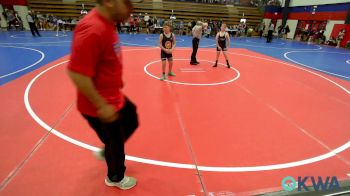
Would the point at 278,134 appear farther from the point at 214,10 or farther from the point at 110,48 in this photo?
the point at 214,10

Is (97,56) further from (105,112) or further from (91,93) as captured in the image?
(105,112)

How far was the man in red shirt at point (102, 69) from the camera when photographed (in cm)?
152

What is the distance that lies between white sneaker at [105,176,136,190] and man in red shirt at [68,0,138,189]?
1.88 ft

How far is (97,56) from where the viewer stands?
1.59 meters

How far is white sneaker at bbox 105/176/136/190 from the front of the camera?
2.56 metres

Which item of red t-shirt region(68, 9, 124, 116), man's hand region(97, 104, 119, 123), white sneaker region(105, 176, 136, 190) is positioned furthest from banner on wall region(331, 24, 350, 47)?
man's hand region(97, 104, 119, 123)

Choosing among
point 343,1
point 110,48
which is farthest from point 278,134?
point 343,1

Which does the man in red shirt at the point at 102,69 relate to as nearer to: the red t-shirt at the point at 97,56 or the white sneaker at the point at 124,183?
the red t-shirt at the point at 97,56

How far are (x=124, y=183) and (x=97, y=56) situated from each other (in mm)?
1637

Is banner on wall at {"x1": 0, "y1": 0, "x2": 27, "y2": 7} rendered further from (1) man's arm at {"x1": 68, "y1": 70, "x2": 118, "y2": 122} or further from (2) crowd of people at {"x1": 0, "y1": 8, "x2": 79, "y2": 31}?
(1) man's arm at {"x1": 68, "y1": 70, "x2": 118, "y2": 122}

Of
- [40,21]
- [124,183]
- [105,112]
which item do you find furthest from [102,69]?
[40,21]

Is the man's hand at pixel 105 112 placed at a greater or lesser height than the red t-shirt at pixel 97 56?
lesser

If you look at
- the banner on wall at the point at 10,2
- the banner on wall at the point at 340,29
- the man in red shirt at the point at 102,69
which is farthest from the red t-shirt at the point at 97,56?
the banner on wall at the point at 10,2

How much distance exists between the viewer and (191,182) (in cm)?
273
